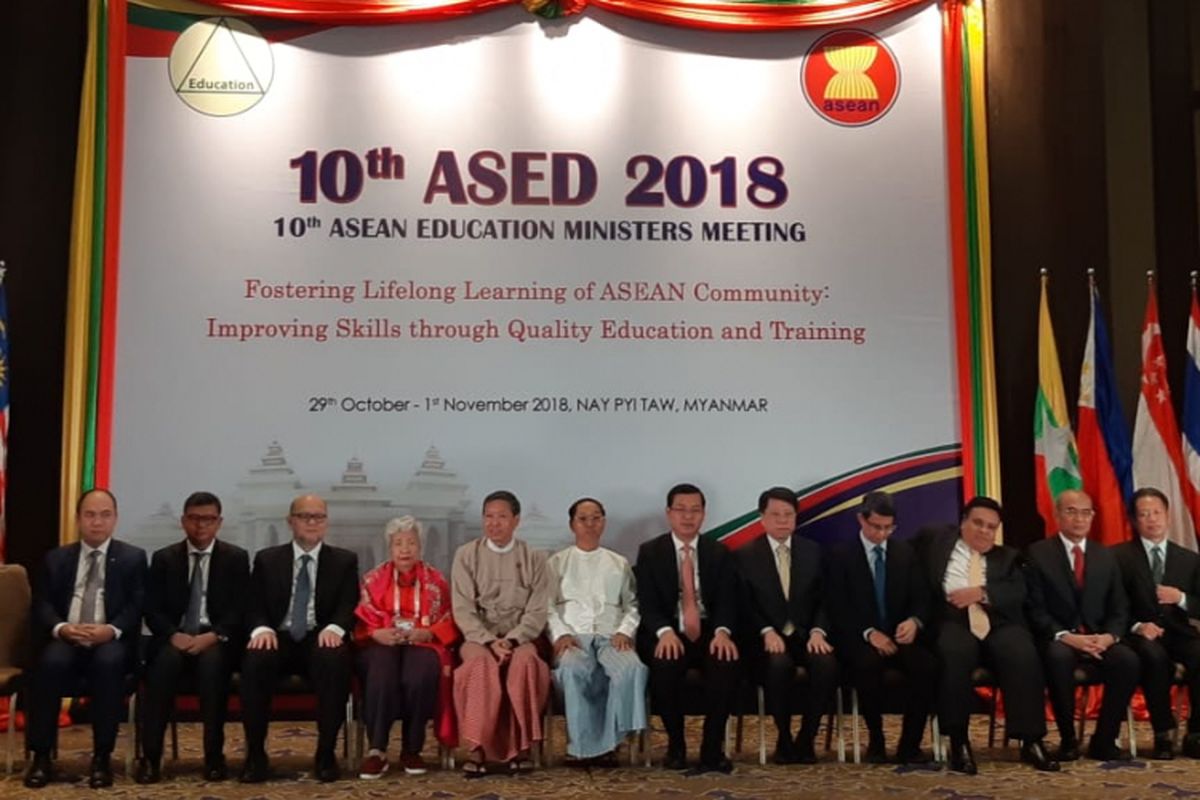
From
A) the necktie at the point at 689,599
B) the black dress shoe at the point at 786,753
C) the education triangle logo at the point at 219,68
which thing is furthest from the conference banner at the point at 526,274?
the black dress shoe at the point at 786,753

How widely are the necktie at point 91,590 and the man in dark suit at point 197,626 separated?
201 mm

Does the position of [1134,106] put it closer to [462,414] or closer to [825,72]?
[825,72]

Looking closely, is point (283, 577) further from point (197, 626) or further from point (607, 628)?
point (607, 628)

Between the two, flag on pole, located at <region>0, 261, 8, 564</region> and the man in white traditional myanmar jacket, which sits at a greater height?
flag on pole, located at <region>0, 261, 8, 564</region>

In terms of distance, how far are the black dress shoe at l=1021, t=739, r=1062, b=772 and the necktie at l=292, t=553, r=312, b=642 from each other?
2957 millimetres

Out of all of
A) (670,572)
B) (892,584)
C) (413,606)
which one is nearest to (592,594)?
(670,572)

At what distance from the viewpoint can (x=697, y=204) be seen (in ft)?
20.6

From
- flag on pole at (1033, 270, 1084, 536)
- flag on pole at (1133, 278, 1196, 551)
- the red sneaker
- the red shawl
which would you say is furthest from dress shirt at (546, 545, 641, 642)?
flag on pole at (1133, 278, 1196, 551)

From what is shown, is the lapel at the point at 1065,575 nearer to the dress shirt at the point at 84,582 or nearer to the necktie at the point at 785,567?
the necktie at the point at 785,567

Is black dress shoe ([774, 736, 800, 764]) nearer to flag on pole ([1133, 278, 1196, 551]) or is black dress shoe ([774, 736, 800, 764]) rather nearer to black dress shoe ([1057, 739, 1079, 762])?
black dress shoe ([1057, 739, 1079, 762])

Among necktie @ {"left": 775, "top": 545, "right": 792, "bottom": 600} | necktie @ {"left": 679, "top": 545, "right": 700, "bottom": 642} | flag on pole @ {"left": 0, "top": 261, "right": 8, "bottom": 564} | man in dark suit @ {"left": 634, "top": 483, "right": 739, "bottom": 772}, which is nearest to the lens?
man in dark suit @ {"left": 634, "top": 483, "right": 739, "bottom": 772}

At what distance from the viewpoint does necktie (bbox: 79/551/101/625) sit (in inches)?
201

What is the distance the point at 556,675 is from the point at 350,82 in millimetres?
3097

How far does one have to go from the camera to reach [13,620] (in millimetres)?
5199
